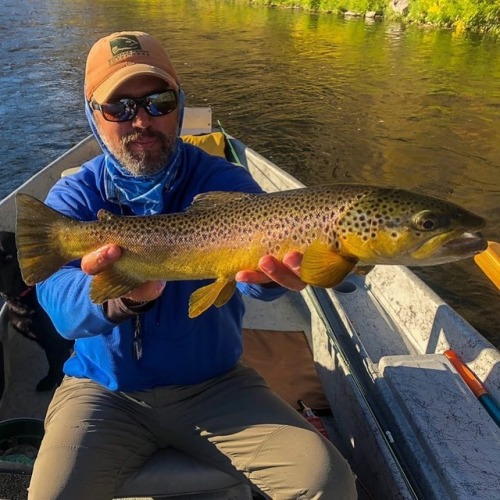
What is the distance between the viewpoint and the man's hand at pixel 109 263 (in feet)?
8.79

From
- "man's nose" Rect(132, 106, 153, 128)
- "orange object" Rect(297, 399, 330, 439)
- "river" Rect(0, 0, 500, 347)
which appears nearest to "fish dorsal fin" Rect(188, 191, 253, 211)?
"man's nose" Rect(132, 106, 153, 128)

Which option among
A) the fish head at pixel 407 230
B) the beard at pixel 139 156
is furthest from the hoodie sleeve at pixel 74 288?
the fish head at pixel 407 230

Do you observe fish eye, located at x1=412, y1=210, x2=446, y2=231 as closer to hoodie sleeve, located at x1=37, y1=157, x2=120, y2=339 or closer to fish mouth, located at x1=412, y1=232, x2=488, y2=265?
fish mouth, located at x1=412, y1=232, x2=488, y2=265

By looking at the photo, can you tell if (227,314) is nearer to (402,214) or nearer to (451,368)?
(402,214)

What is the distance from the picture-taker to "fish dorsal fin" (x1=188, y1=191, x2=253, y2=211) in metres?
2.84

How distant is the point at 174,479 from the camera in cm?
290

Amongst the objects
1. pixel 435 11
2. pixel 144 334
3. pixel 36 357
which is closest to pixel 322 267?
pixel 144 334

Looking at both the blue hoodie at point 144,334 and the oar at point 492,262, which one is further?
the oar at point 492,262

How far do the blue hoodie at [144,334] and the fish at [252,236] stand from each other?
24 centimetres

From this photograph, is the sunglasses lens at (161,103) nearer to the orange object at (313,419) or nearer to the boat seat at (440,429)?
the boat seat at (440,429)

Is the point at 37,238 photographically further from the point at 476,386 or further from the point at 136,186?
the point at 476,386

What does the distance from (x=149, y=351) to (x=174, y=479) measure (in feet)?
2.25

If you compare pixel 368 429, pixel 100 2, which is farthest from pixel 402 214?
pixel 100 2

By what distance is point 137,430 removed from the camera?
2979 millimetres
